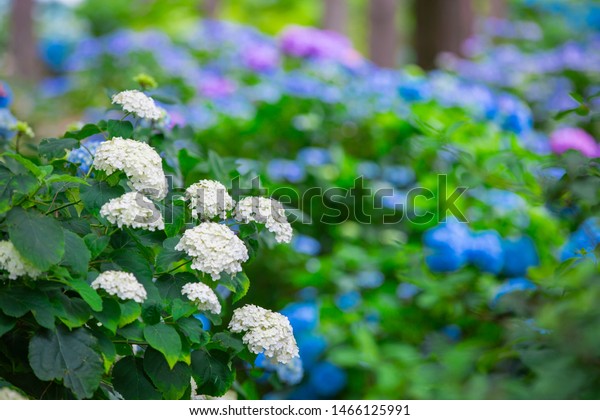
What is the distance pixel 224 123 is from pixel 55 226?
2826 millimetres

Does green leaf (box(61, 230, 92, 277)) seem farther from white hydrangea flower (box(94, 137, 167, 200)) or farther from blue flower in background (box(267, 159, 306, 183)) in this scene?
blue flower in background (box(267, 159, 306, 183))

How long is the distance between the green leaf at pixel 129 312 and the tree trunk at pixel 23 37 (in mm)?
10454

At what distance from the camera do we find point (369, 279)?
9.40 ft

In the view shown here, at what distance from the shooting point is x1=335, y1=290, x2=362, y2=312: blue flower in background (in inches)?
108

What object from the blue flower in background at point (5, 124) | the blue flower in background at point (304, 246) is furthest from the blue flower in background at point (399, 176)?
the blue flower in background at point (5, 124)

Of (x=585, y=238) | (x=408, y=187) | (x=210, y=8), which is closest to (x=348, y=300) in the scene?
(x=408, y=187)

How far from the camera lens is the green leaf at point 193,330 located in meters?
1.21

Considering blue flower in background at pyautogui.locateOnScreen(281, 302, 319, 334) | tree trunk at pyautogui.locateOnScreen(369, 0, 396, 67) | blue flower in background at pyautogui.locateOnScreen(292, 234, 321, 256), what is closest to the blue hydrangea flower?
blue flower in background at pyautogui.locateOnScreen(281, 302, 319, 334)

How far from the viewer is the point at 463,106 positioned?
3947 millimetres

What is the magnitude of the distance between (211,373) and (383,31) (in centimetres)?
771

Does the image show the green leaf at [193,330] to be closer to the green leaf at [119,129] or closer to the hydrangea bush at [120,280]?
the hydrangea bush at [120,280]

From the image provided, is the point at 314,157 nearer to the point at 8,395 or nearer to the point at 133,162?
the point at 133,162

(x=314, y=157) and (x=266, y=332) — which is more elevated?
(x=266, y=332)

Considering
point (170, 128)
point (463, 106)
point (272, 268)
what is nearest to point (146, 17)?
point (463, 106)
